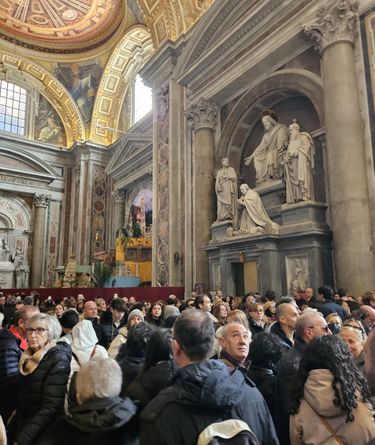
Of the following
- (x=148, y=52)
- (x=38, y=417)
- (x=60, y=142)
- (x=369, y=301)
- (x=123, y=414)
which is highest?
(x=148, y=52)

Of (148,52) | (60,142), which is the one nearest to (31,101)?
(60,142)

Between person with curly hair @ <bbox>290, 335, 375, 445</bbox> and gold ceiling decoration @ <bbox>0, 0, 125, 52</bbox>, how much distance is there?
19792mm

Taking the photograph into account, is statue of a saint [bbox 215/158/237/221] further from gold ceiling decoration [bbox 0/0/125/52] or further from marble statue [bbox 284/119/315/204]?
gold ceiling decoration [bbox 0/0/125/52]

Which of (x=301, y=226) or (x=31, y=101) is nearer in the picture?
(x=301, y=226)

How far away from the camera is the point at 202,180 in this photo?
36.6 ft

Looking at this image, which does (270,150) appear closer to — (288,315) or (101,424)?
(288,315)

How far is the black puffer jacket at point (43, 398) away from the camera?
6.35 feet

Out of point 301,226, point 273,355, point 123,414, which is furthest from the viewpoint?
point 301,226

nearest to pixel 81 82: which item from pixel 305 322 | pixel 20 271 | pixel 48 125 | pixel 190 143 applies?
pixel 48 125

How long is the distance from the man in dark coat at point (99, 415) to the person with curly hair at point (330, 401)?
27.5 inches

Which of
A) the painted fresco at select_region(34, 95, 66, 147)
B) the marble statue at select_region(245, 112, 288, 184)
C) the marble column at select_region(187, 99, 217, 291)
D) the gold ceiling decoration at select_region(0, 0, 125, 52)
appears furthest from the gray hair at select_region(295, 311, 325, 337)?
the painted fresco at select_region(34, 95, 66, 147)

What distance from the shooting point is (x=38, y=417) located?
6.42ft

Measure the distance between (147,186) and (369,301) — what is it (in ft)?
43.9

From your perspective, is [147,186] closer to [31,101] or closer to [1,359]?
[31,101]
